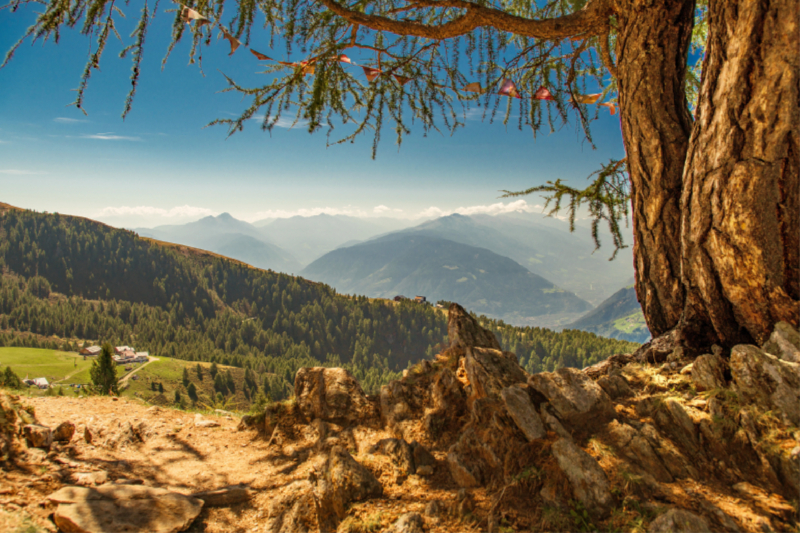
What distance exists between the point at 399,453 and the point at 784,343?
474cm

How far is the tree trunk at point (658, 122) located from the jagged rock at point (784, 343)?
132cm

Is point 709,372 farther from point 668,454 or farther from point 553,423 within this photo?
point 553,423

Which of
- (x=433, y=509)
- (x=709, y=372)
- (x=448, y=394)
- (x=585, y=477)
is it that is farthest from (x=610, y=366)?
(x=433, y=509)

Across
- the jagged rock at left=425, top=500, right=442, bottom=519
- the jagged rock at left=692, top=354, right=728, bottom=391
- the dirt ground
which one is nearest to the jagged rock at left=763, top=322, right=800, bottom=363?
the jagged rock at left=692, top=354, right=728, bottom=391

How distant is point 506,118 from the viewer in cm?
742

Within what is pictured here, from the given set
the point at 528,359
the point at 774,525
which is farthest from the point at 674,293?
the point at 528,359

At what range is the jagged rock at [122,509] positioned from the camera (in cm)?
374

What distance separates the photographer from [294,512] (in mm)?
4348

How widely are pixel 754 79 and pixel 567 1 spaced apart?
4687mm

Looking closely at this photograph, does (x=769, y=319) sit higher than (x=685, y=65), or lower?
lower

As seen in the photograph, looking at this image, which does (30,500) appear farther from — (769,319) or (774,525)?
(769,319)

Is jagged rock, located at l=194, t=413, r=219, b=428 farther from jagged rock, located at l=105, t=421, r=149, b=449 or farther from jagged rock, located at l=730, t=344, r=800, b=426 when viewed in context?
jagged rock, located at l=730, t=344, r=800, b=426

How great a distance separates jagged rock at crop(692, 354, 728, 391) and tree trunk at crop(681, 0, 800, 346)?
543 millimetres

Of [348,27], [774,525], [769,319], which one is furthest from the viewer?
[348,27]
